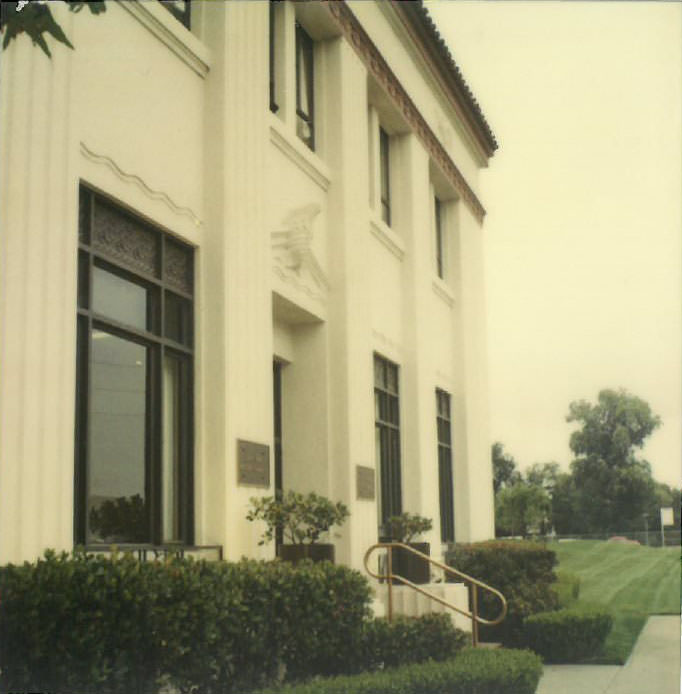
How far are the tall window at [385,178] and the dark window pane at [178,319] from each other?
5.53 m

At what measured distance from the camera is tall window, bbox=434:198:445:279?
14.7 meters

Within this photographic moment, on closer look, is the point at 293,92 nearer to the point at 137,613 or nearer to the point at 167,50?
the point at 167,50

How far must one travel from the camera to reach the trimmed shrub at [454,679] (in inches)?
309

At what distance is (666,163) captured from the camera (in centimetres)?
877

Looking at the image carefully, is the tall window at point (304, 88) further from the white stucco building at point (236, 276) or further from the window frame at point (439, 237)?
the window frame at point (439, 237)

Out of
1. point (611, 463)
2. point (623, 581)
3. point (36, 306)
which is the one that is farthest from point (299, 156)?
point (36, 306)

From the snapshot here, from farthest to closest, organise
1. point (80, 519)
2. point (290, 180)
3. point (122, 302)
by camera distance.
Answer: point (290, 180)
point (122, 302)
point (80, 519)

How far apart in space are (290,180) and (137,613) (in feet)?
19.2

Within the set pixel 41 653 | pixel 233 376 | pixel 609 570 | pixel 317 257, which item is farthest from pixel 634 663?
pixel 41 653

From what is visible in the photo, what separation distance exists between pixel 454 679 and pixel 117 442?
3.14 meters

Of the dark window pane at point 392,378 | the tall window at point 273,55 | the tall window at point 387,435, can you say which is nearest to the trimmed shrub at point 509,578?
the tall window at point 387,435

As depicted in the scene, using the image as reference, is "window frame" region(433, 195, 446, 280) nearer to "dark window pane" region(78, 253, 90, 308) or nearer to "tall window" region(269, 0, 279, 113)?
"tall window" region(269, 0, 279, 113)

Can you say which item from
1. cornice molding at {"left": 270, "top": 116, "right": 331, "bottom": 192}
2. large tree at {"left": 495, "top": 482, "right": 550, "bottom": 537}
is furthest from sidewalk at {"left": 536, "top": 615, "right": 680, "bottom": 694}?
cornice molding at {"left": 270, "top": 116, "right": 331, "bottom": 192}

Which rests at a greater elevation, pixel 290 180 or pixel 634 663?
pixel 290 180
